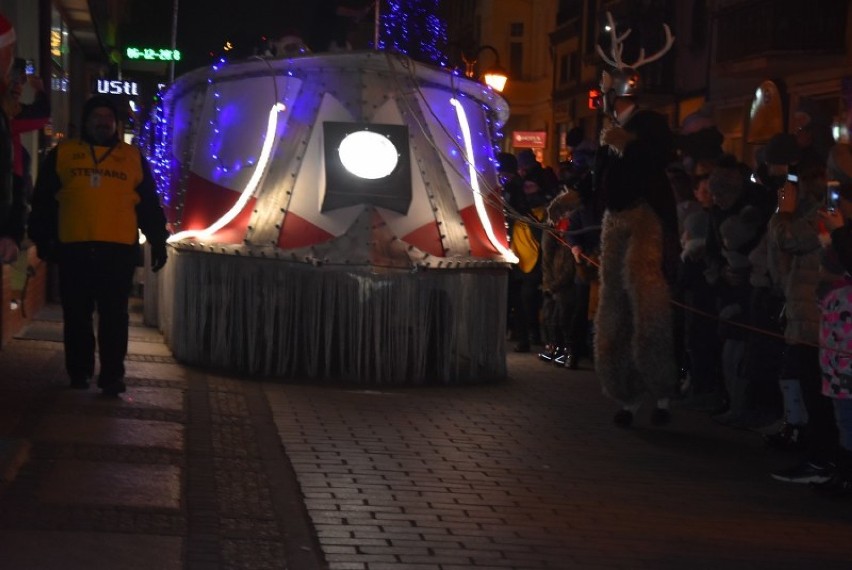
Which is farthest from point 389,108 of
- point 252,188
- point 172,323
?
point 172,323

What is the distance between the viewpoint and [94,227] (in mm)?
9172

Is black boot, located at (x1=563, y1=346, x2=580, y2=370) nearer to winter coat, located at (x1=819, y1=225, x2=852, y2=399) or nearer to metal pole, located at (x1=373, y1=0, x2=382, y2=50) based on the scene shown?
metal pole, located at (x1=373, y1=0, x2=382, y2=50)

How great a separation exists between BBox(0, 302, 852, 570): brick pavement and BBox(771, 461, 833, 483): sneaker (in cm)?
9

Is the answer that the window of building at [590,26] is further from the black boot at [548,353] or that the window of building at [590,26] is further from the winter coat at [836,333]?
the winter coat at [836,333]

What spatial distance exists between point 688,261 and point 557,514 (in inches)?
182

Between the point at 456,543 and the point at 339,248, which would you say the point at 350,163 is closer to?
the point at 339,248

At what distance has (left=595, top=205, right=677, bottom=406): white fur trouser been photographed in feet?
30.7

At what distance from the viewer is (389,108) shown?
11047 millimetres

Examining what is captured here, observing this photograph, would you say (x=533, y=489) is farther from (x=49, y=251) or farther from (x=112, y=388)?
(x=49, y=251)

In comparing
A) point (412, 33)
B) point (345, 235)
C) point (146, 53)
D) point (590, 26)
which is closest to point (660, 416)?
point (345, 235)

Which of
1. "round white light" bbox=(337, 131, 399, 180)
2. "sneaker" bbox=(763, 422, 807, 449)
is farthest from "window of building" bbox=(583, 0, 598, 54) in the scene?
"sneaker" bbox=(763, 422, 807, 449)

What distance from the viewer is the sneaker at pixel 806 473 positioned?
25.7ft

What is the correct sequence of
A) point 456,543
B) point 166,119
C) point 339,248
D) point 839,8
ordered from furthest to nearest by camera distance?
point 839,8 < point 166,119 < point 339,248 < point 456,543

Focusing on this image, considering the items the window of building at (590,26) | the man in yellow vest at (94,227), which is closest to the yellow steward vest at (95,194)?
the man in yellow vest at (94,227)
